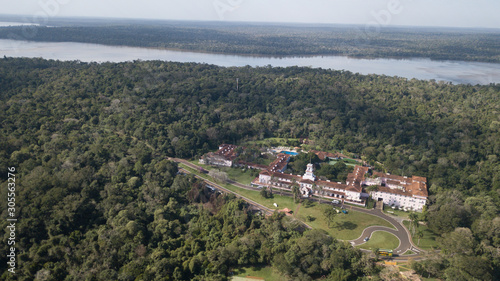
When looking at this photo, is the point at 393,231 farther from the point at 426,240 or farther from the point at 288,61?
the point at 288,61

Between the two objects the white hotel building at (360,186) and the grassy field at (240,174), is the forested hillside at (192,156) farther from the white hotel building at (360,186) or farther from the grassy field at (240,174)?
the grassy field at (240,174)

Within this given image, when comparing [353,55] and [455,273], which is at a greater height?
[353,55]

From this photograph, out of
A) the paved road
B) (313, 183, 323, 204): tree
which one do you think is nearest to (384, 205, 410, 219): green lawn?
the paved road

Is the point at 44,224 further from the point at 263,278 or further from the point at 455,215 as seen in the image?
the point at 455,215

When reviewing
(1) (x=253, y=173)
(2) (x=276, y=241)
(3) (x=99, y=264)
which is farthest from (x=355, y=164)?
(3) (x=99, y=264)

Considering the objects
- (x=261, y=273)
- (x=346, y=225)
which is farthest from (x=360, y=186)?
(x=261, y=273)
